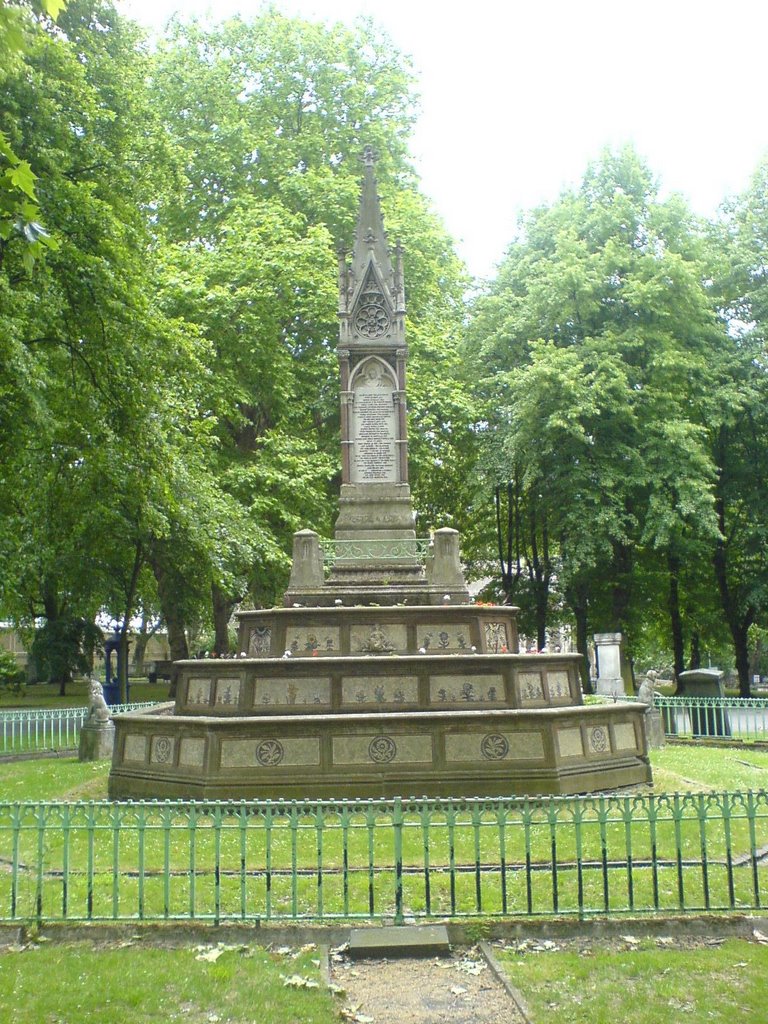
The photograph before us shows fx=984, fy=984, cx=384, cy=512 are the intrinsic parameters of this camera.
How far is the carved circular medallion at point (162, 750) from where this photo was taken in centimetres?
1292

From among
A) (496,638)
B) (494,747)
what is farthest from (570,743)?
(496,638)

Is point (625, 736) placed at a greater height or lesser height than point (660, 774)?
greater

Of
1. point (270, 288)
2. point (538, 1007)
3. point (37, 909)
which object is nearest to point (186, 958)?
point (37, 909)

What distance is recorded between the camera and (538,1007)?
6.14 meters

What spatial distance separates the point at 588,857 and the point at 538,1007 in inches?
148

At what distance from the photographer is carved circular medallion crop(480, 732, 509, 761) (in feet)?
41.0

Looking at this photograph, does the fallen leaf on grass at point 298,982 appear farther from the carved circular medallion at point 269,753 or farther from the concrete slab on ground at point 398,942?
the carved circular medallion at point 269,753

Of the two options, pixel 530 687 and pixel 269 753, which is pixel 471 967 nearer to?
pixel 269 753

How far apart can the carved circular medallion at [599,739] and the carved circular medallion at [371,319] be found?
939cm

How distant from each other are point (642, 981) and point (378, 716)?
6.13m

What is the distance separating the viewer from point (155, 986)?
21.3 feet

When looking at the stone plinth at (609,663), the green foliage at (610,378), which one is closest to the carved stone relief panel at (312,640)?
the stone plinth at (609,663)

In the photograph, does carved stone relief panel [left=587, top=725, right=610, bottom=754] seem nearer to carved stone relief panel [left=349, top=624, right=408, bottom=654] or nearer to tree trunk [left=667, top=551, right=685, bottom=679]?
carved stone relief panel [left=349, top=624, right=408, bottom=654]

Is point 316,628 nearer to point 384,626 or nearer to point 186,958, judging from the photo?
point 384,626
